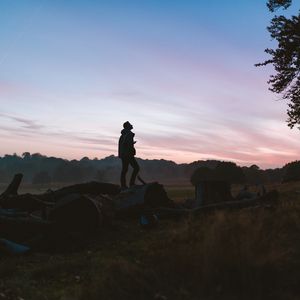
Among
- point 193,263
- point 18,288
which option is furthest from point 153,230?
point 193,263

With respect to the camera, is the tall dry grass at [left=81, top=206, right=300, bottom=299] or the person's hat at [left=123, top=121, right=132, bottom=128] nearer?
the tall dry grass at [left=81, top=206, right=300, bottom=299]

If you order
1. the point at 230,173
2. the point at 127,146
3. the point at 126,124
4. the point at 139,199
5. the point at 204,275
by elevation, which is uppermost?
the point at 126,124

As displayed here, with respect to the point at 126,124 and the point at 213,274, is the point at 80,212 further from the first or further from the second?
the point at 213,274

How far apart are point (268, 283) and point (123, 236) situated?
6.55m

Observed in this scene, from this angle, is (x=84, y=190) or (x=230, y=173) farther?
(x=230, y=173)

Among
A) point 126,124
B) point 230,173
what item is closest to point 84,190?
point 126,124

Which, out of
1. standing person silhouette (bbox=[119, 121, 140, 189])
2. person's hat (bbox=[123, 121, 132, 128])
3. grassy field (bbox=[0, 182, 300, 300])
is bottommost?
grassy field (bbox=[0, 182, 300, 300])

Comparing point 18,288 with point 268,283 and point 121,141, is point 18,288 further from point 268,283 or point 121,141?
point 121,141

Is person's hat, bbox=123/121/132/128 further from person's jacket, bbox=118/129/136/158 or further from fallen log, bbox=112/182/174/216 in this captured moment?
fallen log, bbox=112/182/174/216

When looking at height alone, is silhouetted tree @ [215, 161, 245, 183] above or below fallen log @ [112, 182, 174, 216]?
above

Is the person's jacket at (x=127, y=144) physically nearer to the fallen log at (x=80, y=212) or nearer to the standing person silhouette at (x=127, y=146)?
the standing person silhouette at (x=127, y=146)

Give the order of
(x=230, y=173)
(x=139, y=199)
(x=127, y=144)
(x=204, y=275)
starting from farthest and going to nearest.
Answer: (x=230, y=173)
(x=127, y=144)
(x=139, y=199)
(x=204, y=275)

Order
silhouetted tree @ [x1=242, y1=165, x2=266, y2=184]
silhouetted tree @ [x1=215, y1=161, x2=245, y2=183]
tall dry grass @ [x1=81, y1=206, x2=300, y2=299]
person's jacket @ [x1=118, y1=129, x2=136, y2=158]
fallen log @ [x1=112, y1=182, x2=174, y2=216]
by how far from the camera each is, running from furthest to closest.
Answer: silhouetted tree @ [x1=242, y1=165, x2=266, y2=184] < silhouetted tree @ [x1=215, y1=161, x2=245, y2=183] < person's jacket @ [x1=118, y1=129, x2=136, y2=158] < fallen log @ [x1=112, y1=182, x2=174, y2=216] < tall dry grass @ [x1=81, y1=206, x2=300, y2=299]

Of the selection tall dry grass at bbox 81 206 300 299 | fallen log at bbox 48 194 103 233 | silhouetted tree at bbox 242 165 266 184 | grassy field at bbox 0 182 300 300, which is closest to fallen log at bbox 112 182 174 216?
fallen log at bbox 48 194 103 233
